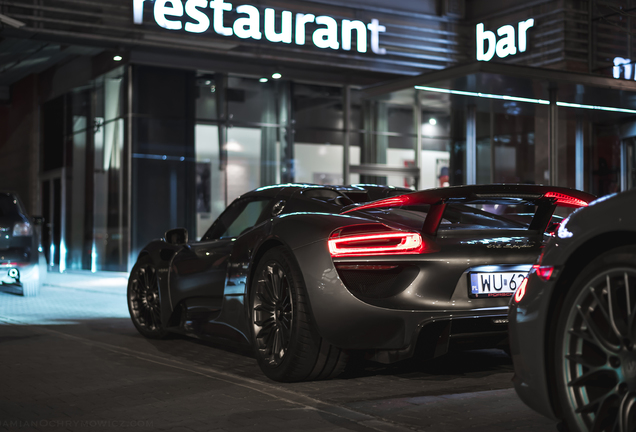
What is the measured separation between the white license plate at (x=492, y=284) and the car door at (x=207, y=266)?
1.95 m

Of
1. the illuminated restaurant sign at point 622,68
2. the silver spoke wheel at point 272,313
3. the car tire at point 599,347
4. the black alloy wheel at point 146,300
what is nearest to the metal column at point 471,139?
the illuminated restaurant sign at point 622,68

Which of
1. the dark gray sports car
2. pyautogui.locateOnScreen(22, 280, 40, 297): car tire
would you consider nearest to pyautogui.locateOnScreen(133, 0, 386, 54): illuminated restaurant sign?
pyautogui.locateOnScreen(22, 280, 40, 297): car tire

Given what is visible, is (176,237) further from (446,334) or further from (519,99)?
(519,99)

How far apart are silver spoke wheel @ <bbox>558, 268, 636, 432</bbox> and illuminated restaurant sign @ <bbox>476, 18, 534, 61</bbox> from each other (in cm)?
1718

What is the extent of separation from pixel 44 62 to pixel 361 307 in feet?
68.7

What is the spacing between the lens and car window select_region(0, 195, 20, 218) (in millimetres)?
12281

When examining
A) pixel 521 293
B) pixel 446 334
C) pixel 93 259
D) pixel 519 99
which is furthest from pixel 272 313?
pixel 93 259

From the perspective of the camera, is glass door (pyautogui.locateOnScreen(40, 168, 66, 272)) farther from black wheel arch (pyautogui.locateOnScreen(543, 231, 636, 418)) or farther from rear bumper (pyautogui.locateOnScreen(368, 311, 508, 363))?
black wheel arch (pyautogui.locateOnScreen(543, 231, 636, 418))

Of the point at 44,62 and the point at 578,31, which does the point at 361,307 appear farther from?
the point at 44,62

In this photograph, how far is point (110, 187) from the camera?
19.9m

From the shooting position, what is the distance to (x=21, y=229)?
40.1ft

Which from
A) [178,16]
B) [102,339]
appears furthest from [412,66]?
[102,339]

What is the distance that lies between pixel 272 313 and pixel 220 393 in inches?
25.0

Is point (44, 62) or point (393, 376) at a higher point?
point (44, 62)
